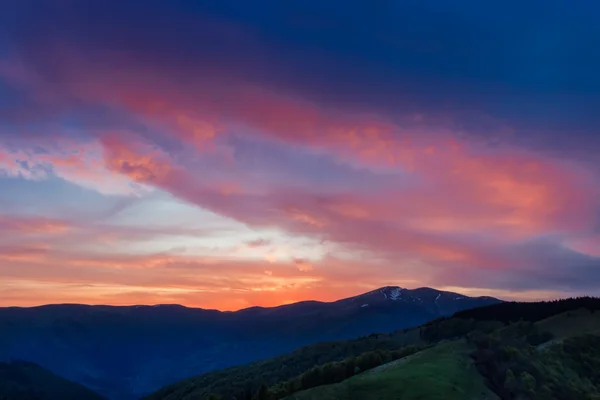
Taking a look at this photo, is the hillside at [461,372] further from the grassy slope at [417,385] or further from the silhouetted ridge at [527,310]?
the silhouetted ridge at [527,310]

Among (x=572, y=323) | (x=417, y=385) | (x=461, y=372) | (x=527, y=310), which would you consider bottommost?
(x=417, y=385)

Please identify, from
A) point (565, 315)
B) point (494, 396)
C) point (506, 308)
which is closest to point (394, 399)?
point (494, 396)

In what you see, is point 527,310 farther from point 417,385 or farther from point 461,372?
point 417,385

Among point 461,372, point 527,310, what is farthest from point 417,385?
point 527,310

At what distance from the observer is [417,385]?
47.8 metres

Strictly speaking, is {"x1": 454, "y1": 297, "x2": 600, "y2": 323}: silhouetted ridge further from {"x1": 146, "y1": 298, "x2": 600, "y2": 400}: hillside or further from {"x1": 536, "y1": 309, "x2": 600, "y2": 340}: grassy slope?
{"x1": 146, "y1": 298, "x2": 600, "y2": 400}: hillside

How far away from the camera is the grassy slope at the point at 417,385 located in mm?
46469

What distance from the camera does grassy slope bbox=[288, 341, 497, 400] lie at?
152ft

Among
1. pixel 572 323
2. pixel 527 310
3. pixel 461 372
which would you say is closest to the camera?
pixel 461 372

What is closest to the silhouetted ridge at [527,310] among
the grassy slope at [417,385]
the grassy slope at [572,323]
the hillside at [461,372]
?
the grassy slope at [572,323]

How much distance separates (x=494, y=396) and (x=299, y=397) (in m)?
18.9

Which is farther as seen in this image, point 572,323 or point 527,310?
point 527,310

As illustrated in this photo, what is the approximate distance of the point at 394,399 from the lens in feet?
149

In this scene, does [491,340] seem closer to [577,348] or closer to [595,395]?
[595,395]
